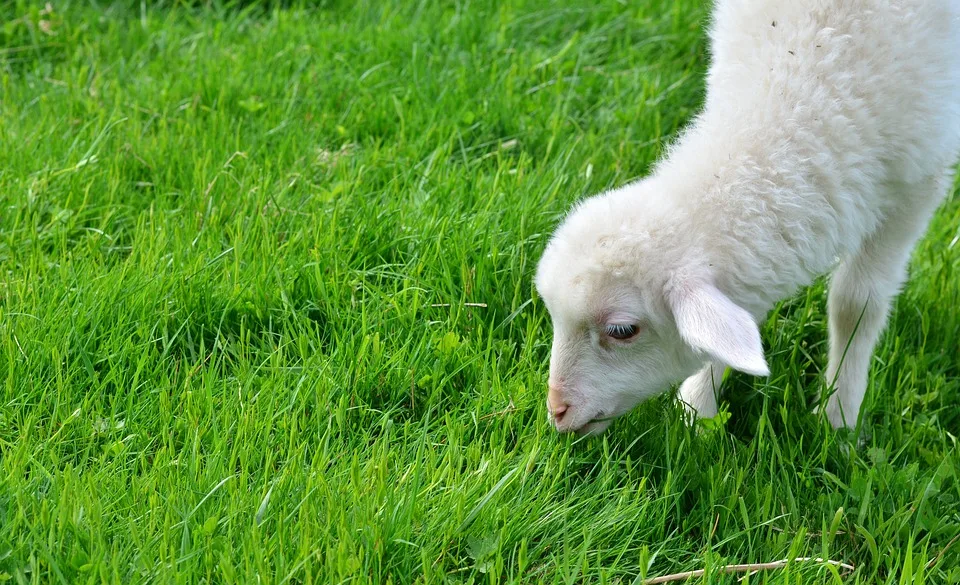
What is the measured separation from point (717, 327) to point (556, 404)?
648 millimetres

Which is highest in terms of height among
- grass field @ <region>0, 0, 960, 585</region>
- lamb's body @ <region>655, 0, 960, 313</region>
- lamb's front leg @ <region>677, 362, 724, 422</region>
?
lamb's body @ <region>655, 0, 960, 313</region>

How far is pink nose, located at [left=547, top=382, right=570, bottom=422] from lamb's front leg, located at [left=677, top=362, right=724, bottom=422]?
0.66m

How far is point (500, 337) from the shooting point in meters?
3.86

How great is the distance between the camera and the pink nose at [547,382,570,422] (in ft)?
10.8

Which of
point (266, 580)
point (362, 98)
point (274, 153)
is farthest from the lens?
point (362, 98)

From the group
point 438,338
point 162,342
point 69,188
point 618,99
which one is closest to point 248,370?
point 162,342

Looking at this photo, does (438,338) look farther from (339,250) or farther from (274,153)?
(274,153)

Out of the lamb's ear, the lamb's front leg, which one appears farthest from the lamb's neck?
the lamb's front leg

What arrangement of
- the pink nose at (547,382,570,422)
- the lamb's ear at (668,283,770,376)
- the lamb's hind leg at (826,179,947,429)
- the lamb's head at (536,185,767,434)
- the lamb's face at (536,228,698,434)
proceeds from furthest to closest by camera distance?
the lamb's hind leg at (826,179,947,429)
the pink nose at (547,382,570,422)
the lamb's face at (536,228,698,434)
the lamb's head at (536,185,767,434)
the lamb's ear at (668,283,770,376)

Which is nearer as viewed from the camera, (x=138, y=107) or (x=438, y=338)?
(x=438, y=338)

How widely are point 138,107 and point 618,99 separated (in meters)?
2.24

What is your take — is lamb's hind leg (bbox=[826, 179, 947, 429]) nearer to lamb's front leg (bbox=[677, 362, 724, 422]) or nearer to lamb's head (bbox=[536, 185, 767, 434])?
lamb's front leg (bbox=[677, 362, 724, 422])

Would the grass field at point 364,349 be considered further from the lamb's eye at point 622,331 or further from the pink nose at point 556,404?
the lamb's eye at point 622,331

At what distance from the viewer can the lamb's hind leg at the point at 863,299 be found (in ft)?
12.4
